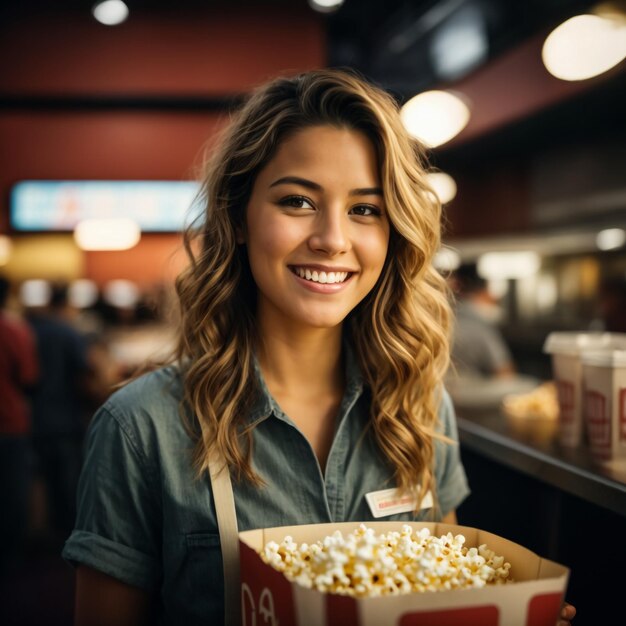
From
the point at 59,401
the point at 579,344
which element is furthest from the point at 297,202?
the point at 59,401

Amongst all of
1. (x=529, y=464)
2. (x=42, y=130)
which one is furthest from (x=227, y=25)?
(x=529, y=464)

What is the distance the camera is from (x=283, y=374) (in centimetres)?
145

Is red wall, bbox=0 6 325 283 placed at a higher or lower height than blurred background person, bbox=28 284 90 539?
higher

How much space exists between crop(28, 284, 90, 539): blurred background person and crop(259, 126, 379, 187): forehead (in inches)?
147

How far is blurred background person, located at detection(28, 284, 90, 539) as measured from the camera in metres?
4.65

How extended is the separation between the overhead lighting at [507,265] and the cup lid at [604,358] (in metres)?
4.13

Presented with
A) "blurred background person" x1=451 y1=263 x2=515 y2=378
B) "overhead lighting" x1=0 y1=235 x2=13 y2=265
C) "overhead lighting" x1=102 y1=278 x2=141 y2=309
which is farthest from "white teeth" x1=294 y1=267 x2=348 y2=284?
"overhead lighting" x1=0 y1=235 x2=13 y2=265

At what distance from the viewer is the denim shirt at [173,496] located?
1.24 meters

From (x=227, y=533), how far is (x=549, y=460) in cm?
80

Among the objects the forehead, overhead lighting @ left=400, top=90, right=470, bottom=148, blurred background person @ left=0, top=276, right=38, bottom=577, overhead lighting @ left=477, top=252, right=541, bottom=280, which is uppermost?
overhead lighting @ left=400, top=90, right=470, bottom=148

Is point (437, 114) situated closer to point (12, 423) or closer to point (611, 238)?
point (611, 238)

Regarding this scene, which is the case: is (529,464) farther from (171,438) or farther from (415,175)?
(171,438)

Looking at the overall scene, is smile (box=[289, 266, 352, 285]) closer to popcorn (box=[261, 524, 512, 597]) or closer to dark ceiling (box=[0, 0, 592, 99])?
popcorn (box=[261, 524, 512, 597])

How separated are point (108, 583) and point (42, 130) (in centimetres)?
470
